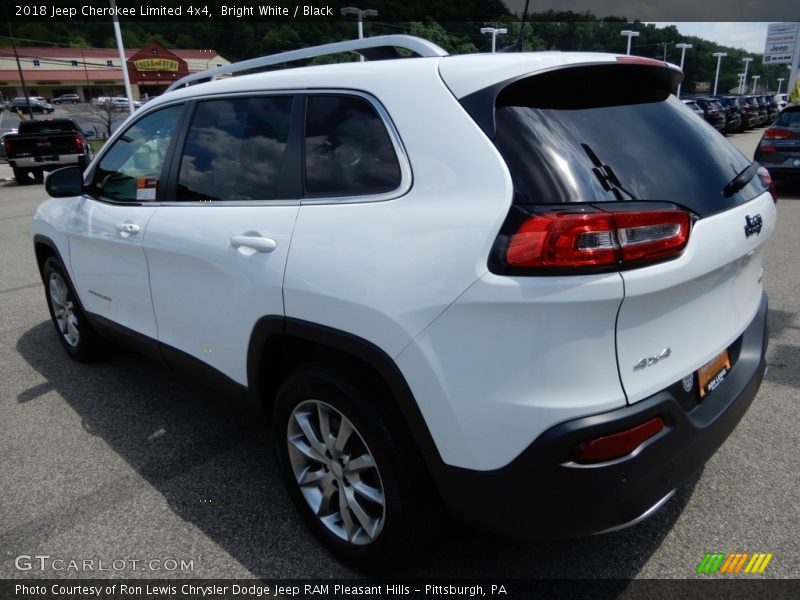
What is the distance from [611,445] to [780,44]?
228 feet

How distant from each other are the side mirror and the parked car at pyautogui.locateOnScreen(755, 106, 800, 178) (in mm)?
11221

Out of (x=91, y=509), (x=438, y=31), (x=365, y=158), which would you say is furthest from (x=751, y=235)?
(x=438, y=31)

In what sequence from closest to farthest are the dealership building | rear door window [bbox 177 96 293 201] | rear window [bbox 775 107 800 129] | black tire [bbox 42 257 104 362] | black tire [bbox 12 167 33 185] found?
rear door window [bbox 177 96 293 201], black tire [bbox 42 257 104 362], rear window [bbox 775 107 800 129], black tire [bbox 12 167 33 185], the dealership building

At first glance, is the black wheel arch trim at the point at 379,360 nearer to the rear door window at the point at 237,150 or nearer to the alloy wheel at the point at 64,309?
the rear door window at the point at 237,150

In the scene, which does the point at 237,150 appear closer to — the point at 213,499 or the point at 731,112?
the point at 213,499

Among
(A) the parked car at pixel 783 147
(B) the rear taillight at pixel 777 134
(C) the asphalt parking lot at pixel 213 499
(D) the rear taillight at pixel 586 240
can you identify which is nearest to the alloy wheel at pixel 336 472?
(C) the asphalt parking lot at pixel 213 499

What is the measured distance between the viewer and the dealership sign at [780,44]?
5569 cm

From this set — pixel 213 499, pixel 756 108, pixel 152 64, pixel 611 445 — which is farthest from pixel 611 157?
pixel 152 64

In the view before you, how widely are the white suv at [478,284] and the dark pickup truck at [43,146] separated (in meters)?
16.8

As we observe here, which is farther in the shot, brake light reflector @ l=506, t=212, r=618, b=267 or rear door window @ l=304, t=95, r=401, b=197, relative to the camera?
rear door window @ l=304, t=95, r=401, b=197

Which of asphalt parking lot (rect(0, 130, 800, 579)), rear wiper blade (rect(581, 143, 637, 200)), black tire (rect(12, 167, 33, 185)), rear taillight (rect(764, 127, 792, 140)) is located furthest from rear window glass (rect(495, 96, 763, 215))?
black tire (rect(12, 167, 33, 185))

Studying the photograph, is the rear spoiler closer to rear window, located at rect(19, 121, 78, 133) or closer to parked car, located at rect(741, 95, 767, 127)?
rear window, located at rect(19, 121, 78, 133)

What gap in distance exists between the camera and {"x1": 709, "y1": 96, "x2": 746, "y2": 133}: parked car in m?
27.1

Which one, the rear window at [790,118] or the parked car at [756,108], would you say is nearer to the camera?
the rear window at [790,118]
